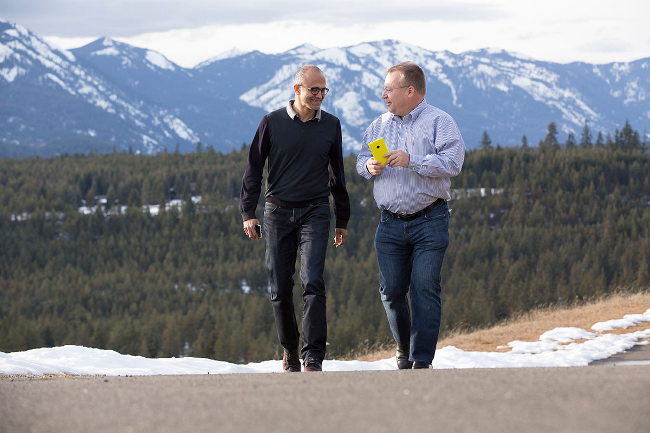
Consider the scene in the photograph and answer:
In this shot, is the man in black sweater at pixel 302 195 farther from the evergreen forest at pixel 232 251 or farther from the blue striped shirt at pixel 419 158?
the evergreen forest at pixel 232 251

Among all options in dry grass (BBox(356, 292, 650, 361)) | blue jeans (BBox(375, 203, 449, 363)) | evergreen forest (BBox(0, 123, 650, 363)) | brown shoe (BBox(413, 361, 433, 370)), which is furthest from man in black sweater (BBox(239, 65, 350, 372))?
evergreen forest (BBox(0, 123, 650, 363))

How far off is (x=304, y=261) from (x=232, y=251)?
131 meters

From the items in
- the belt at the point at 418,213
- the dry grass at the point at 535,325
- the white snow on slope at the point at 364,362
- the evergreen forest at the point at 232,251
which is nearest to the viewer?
the belt at the point at 418,213

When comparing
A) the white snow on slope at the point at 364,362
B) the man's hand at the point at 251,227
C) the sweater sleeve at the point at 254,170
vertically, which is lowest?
the white snow on slope at the point at 364,362

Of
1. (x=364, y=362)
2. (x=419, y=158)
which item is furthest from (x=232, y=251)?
(x=419, y=158)

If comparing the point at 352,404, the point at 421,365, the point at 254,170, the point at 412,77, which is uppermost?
the point at 412,77

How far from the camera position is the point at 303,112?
646 centimetres

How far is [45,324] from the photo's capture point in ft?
302

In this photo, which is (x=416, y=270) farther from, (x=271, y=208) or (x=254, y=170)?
(x=254, y=170)

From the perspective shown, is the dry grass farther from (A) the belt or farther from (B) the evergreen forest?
(B) the evergreen forest

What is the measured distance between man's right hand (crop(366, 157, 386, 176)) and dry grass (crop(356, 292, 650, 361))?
18.6ft

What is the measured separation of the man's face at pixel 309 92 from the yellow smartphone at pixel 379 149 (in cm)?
60

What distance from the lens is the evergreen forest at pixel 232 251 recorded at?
8900cm

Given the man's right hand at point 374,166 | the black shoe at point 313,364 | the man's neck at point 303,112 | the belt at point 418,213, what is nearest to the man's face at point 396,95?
the man's right hand at point 374,166
